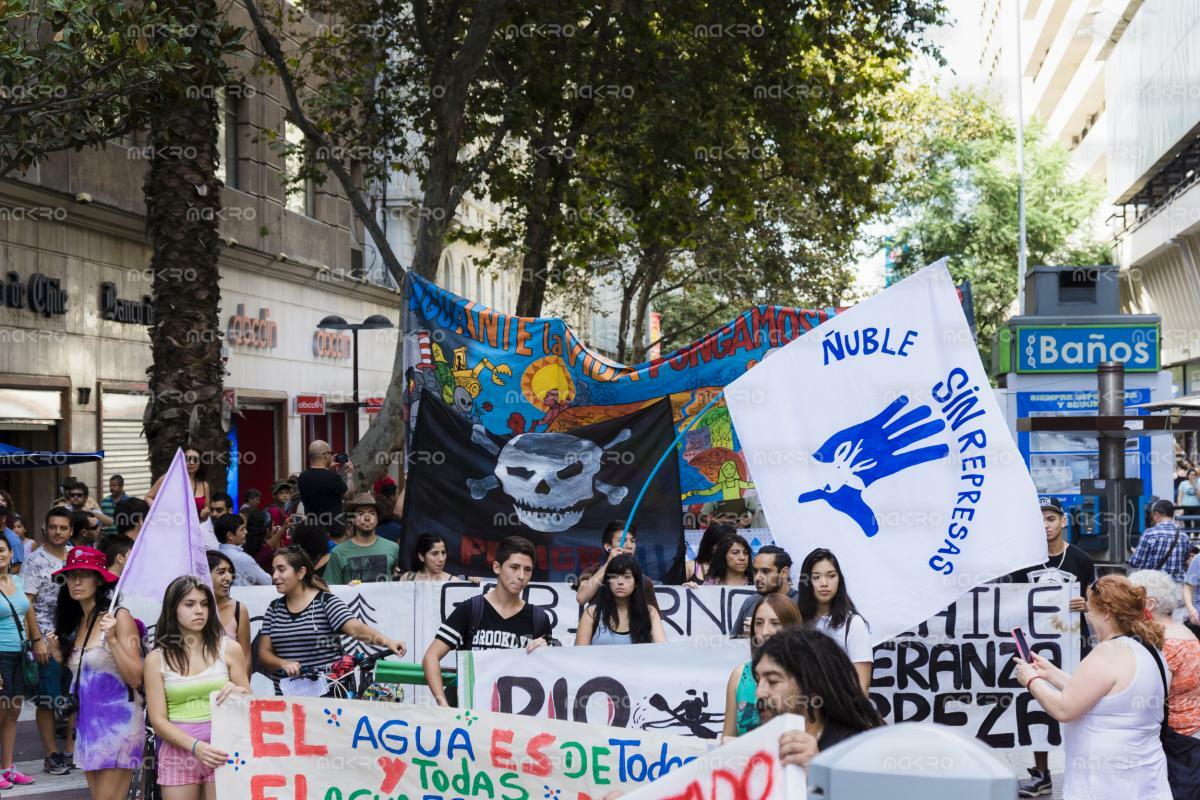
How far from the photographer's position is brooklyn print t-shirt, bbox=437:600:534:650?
7405 mm

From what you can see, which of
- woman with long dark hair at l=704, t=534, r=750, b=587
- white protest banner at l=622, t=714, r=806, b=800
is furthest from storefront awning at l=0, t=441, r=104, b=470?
white protest banner at l=622, t=714, r=806, b=800

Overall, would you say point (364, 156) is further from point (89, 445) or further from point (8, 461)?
point (8, 461)

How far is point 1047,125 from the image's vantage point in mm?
61531

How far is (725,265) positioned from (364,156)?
12.1 meters

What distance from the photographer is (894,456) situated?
7.53 m

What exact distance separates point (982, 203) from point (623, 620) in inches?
1683

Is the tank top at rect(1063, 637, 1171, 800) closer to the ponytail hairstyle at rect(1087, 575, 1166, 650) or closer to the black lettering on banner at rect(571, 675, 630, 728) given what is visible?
the ponytail hairstyle at rect(1087, 575, 1166, 650)

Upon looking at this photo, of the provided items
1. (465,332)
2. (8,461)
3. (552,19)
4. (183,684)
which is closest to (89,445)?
(8,461)

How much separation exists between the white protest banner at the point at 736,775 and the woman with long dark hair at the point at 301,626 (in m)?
3.44

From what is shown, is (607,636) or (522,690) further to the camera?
(607,636)

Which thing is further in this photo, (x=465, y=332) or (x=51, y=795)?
(x=465, y=332)

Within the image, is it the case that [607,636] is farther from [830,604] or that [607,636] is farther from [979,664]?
[979,664]

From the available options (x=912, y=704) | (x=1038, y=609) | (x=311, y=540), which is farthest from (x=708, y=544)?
(x=311, y=540)

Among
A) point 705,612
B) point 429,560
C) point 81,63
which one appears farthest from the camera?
point 81,63
